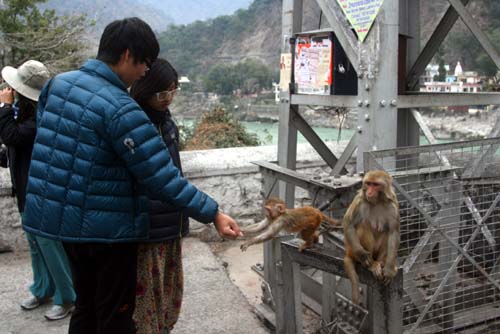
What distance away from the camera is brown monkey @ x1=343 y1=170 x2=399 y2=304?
2.39 meters

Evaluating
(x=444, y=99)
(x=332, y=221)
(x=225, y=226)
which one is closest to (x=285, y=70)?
(x=444, y=99)

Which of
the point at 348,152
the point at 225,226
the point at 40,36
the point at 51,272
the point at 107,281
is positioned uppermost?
the point at 40,36

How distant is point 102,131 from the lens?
203cm

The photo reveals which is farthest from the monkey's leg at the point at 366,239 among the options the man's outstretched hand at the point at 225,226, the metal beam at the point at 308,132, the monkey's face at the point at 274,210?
the metal beam at the point at 308,132

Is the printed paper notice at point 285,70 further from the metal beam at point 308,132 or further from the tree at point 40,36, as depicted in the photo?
the tree at point 40,36

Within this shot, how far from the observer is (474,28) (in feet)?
11.8

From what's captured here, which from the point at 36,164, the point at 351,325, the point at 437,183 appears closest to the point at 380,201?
the point at 437,183

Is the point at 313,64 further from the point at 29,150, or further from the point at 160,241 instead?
the point at 29,150

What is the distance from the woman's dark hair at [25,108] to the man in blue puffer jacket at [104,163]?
3.83 ft

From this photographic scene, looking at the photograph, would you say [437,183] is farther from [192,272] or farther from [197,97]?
[197,97]

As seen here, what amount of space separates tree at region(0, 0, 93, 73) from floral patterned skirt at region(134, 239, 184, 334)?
29.1ft

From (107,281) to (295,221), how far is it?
39.3 inches

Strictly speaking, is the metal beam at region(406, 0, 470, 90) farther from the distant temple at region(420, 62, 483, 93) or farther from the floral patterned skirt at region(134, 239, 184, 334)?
the floral patterned skirt at region(134, 239, 184, 334)

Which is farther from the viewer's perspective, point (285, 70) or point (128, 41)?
point (285, 70)
